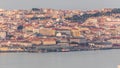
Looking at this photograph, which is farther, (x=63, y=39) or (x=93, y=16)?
(x=93, y=16)

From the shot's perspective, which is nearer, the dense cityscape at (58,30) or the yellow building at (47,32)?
the dense cityscape at (58,30)

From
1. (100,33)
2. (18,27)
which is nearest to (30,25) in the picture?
(18,27)

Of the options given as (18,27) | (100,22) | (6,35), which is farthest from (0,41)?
(100,22)

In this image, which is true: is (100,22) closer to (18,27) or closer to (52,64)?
(18,27)

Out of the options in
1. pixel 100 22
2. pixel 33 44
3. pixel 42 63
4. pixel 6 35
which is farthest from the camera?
pixel 100 22

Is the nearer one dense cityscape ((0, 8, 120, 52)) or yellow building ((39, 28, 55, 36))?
dense cityscape ((0, 8, 120, 52))

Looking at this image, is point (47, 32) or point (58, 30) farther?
point (58, 30)

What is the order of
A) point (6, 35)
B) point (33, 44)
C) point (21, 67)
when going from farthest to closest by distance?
1. point (6, 35)
2. point (33, 44)
3. point (21, 67)
